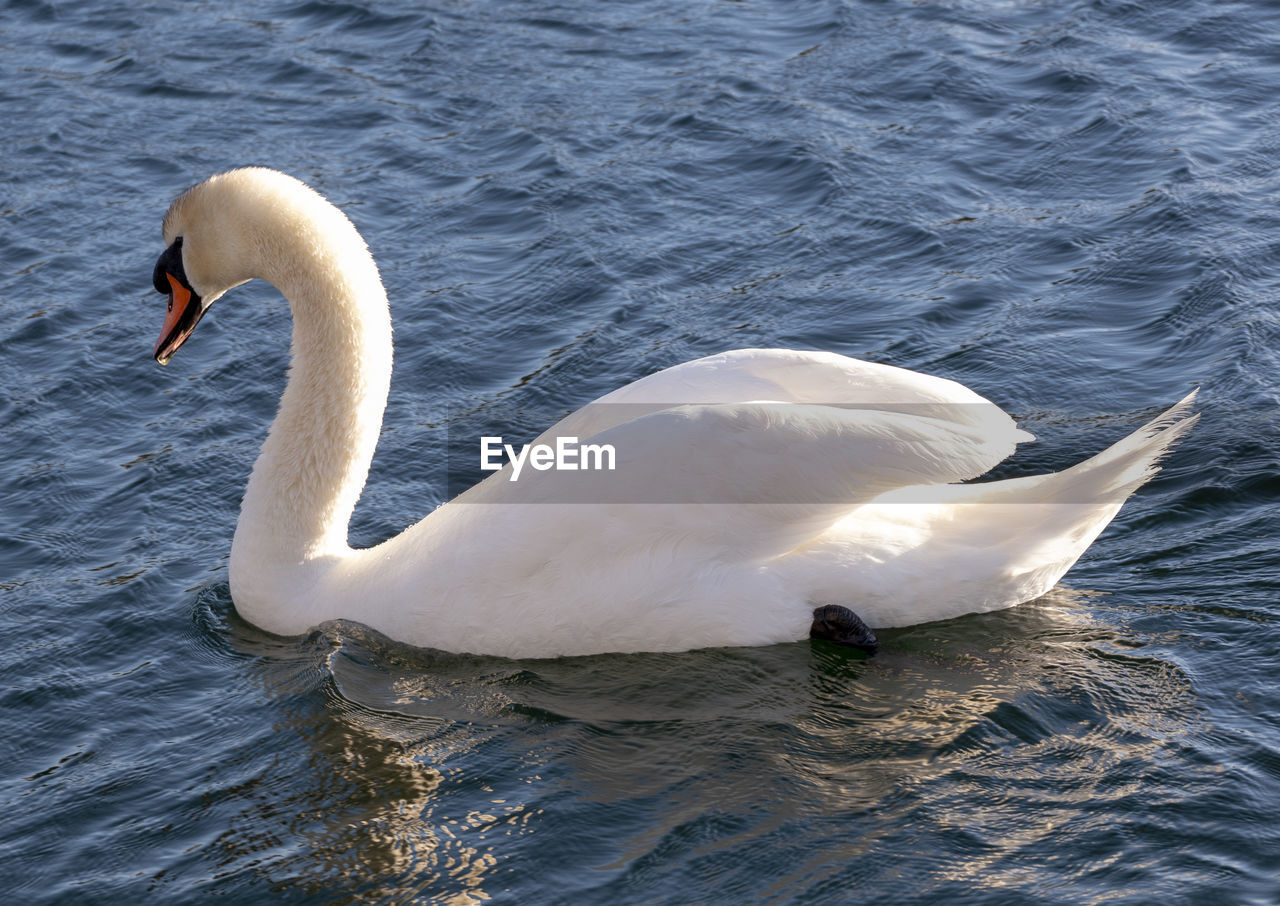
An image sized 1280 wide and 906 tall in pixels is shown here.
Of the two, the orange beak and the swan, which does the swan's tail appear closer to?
the swan

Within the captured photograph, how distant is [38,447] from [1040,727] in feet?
18.6

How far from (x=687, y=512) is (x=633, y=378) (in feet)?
9.72

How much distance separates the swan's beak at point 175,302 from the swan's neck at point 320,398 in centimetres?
43

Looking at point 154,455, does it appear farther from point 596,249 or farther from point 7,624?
point 596,249

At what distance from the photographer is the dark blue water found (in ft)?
18.9

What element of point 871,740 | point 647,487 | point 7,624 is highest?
point 647,487

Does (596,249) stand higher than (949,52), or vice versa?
(949,52)

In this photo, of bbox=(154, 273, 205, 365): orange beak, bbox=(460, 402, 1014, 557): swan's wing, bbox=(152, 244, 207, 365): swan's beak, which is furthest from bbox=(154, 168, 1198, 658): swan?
bbox=(154, 273, 205, 365): orange beak

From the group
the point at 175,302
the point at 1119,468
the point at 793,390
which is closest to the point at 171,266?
the point at 175,302

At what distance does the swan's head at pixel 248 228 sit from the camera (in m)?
7.23

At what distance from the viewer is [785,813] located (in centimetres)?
579

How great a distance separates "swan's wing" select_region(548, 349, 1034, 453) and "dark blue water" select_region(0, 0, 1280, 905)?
94cm

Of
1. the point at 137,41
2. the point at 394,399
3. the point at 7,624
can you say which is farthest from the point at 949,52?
the point at 7,624

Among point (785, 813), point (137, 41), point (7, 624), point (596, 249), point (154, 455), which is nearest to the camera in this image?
point (785, 813)
